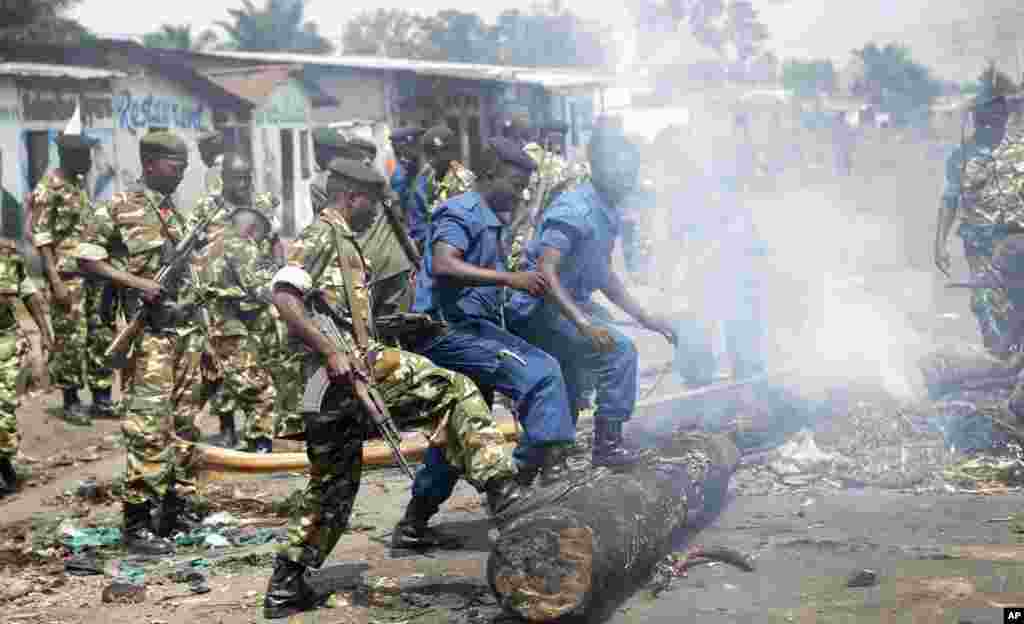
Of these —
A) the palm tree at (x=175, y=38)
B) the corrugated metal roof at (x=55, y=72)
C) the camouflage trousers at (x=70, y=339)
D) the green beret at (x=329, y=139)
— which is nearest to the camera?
the green beret at (x=329, y=139)

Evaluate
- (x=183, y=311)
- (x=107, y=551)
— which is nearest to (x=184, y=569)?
(x=107, y=551)

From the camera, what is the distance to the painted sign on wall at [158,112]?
1980 centimetres

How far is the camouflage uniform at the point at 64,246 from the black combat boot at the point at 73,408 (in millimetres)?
87

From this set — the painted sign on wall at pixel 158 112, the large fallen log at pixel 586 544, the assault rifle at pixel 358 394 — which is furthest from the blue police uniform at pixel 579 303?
the painted sign on wall at pixel 158 112

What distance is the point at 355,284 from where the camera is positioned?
503 centimetres

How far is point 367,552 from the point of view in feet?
18.9

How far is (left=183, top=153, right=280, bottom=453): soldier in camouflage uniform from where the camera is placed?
8055mm

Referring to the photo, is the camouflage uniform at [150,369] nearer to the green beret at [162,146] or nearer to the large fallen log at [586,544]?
the green beret at [162,146]

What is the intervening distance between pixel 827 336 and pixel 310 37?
54363 millimetres

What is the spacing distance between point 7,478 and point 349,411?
3.81m

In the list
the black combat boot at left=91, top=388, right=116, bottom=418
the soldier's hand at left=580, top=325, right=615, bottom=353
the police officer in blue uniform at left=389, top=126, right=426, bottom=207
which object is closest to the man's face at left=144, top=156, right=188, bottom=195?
the soldier's hand at left=580, top=325, right=615, bottom=353

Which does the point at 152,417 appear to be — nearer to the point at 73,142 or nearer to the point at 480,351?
the point at 480,351

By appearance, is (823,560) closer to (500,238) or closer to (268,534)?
(500,238)

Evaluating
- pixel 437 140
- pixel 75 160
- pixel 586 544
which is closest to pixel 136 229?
pixel 437 140
